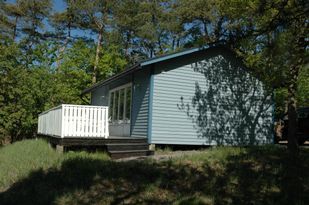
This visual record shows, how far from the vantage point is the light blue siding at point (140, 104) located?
48.4ft

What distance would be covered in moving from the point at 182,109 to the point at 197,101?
0.75 m

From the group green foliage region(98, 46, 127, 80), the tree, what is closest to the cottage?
the tree

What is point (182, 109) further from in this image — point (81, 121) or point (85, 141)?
point (85, 141)

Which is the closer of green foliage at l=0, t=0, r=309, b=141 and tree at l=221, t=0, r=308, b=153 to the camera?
tree at l=221, t=0, r=308, b=153

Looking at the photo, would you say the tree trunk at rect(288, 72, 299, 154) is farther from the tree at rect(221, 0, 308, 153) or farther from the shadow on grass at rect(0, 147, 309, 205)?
the shadow on grass at rect(0, 147, 309, 205)

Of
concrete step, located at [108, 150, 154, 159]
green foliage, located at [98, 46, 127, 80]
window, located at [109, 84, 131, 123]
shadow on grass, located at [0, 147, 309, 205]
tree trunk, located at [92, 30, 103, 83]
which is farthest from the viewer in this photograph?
green foliage, located at [98, 46, 127, 80]

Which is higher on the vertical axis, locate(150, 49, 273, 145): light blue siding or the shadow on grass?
locate(150, 49, 273, 145): light blue siding

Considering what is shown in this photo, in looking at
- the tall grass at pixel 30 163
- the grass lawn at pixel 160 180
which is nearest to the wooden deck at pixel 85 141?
the tall grass at pixel 30 163

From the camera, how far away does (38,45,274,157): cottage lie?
13320mm

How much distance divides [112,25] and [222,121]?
19892 millimetres

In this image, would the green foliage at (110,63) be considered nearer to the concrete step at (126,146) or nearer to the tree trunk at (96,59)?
the tree trunk at (96,59)

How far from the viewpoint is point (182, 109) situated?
14.9 meters

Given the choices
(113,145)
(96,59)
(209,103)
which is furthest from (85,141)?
(96,59)

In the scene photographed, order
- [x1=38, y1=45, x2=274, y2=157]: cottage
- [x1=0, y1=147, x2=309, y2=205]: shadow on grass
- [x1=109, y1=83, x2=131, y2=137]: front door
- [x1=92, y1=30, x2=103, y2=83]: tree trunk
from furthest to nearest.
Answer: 1. [x1=92, y1=30, x2=103, y2=83]: tree trunk
2. [x1=109, y1=83, x2=131, y2=137]: front door
3. [x1=38, y1=45, x2=274, y2=157]: cottage
4. [x1=0, y1=147, x2=309, y2=205]: shadow on grass
